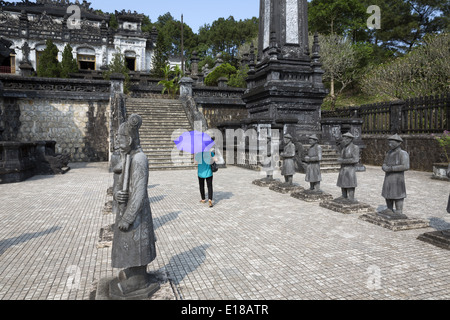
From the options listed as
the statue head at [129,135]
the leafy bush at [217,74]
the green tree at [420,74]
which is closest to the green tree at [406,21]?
the green tree at [420,74]

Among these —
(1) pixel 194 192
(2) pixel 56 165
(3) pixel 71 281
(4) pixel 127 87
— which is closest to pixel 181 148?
(2) pixel 56 165

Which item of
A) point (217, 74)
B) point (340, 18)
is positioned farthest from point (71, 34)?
point (340, 18)

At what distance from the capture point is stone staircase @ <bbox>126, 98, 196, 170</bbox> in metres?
13.8

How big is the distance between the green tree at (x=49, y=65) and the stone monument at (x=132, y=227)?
31.0 m

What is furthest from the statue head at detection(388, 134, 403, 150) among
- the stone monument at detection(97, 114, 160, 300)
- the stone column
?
the stone column

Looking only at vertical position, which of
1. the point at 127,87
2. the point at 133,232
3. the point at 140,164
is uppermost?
the point at 127,87

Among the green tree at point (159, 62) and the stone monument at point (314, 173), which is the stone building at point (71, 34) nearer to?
the green tree at point (159, 62)

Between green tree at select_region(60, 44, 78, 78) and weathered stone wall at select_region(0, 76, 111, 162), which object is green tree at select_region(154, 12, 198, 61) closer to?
green tree at select_region(60, 44, 78, 78)

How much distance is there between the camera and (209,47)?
5581 cm

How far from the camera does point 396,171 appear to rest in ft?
17.9

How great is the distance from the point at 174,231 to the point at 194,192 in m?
3.32

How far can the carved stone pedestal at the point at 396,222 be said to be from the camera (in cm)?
532

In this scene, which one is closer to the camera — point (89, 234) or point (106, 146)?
point (89, 234)

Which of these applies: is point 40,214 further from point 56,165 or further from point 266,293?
point 56,165
